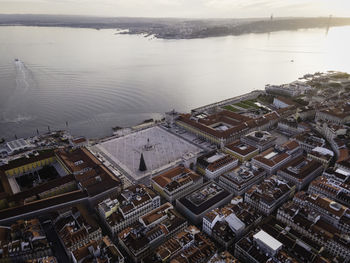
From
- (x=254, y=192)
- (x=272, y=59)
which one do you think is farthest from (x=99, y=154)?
(x=272, y=59)

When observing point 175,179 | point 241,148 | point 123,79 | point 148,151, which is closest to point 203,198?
point 175,179

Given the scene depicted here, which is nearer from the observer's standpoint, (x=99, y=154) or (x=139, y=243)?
(x=139, y=243)

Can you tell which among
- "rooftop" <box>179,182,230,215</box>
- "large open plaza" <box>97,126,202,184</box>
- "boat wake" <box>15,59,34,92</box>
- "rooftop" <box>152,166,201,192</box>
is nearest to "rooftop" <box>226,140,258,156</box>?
"large open plaza" <box>97,126,202,184</box>

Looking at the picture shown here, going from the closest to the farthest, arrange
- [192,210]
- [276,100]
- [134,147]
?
[192,210] → [134,147] → [276,100]

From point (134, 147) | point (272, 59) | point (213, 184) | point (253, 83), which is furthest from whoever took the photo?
point (272, 59)

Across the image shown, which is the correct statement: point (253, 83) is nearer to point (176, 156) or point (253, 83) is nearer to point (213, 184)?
point (176, 156)

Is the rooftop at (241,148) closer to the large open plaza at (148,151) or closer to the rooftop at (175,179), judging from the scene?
the large open plaza at (148,151)

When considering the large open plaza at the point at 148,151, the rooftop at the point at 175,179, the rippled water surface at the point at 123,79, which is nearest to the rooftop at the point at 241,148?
the large open plaza at the point at 148,151
